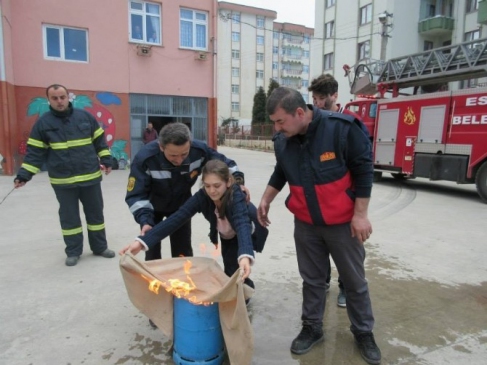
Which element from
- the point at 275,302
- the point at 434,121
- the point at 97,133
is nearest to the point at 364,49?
the point at 434,121

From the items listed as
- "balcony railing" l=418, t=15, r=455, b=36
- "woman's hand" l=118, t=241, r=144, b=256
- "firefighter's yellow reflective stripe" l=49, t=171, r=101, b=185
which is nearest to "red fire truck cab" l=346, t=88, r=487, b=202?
"firefighter's yellow reflective stripe" l=49, t=171, r=101, b=185

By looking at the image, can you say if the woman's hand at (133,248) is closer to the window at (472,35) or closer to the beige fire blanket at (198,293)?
the beige fire blanket at (198,293)

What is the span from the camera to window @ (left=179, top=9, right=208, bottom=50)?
14.5m

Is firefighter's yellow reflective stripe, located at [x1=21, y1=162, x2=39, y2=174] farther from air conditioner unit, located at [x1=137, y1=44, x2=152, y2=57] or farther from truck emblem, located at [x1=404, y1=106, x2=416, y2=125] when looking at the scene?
air conditioner unit, located at [x1=137, y1=44, x2=152, y2=57]

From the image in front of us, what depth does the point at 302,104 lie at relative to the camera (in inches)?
89.1

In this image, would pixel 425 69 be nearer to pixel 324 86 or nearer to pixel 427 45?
pixel 324 86

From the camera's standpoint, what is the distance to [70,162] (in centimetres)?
408

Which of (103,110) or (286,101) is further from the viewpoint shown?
(103,110)

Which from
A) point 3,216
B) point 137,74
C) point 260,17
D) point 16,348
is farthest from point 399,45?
point 260,17

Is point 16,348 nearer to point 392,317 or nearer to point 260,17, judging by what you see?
point 392,317

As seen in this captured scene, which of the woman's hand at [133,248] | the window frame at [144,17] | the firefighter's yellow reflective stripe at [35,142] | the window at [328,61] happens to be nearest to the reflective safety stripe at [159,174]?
the woman's hand at [133,248]

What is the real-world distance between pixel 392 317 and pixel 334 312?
452 mm

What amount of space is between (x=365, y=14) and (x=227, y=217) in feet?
89.0

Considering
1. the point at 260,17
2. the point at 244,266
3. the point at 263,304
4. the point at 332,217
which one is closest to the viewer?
the point at 244,266
